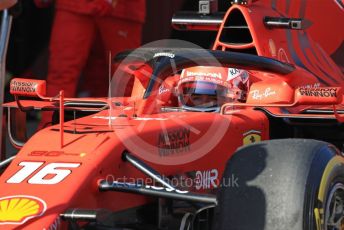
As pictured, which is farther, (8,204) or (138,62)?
Answer: (138,62)

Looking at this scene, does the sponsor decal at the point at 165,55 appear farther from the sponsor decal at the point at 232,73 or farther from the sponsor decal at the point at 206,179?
the sponsor decal at the point at 232,73

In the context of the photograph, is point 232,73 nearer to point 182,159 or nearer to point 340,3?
point 182,159

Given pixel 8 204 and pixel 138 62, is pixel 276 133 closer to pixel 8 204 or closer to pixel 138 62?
pixel 138 62

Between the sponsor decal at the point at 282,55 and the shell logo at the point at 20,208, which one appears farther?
the sponsor decal at the point at 282,55

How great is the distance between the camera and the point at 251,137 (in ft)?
13.1

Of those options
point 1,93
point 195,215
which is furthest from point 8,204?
point 1,93

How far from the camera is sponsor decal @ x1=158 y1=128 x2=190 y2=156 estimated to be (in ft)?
11.3

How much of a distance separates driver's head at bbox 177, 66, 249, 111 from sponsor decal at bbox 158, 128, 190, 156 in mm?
619

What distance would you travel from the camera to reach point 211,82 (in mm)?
4316

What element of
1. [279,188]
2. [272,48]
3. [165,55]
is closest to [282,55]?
[272,48]

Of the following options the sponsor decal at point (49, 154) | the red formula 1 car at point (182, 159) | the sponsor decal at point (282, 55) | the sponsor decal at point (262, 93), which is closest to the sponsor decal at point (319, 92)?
the red formula 1 car at point (182, 159)

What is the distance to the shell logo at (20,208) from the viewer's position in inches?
116

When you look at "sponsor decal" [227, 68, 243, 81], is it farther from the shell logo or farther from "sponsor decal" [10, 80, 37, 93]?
the shell logo

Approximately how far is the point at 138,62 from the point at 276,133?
2.80 ft
